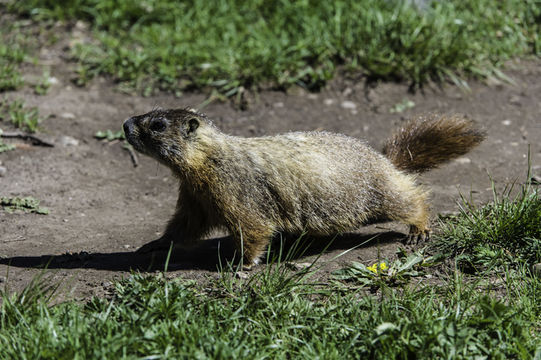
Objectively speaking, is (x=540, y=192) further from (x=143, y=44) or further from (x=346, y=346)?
(x=143, y=44)

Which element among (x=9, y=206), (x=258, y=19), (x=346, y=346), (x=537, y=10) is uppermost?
(x=537, y=10)

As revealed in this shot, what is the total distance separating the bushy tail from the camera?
532cm

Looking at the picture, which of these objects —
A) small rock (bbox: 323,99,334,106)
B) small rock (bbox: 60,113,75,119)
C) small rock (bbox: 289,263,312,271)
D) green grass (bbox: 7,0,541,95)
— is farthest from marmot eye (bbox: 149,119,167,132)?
small rock (bbox: 323,99,334,106)

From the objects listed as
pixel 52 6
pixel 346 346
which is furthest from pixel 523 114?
pixel 52 6

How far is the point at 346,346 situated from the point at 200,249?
228 cm

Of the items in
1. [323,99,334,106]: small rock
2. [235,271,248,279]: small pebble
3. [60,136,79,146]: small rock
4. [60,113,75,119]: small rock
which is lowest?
[60,136,79,146]: small rock

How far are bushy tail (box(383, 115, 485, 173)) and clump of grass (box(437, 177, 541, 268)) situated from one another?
31.9 inches

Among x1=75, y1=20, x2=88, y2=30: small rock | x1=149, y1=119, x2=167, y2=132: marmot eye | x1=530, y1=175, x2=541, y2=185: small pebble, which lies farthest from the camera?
x1=75, y1=20, x2=88, y2=30: small rock

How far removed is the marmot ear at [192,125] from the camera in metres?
4.74

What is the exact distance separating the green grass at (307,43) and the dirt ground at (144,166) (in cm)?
22

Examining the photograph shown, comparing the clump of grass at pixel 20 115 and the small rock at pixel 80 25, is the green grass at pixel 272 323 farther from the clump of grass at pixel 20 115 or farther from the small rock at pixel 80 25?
the small rock at pixel 80 25

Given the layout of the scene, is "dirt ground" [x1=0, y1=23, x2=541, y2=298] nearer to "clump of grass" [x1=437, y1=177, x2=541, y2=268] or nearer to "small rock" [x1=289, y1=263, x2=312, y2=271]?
"small rock" [x1=289, y1=263, x2=312, y2=271]

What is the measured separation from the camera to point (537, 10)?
8203 mm

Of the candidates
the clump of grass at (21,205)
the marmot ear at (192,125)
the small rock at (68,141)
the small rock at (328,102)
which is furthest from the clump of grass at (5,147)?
the small rock at (328,102)
